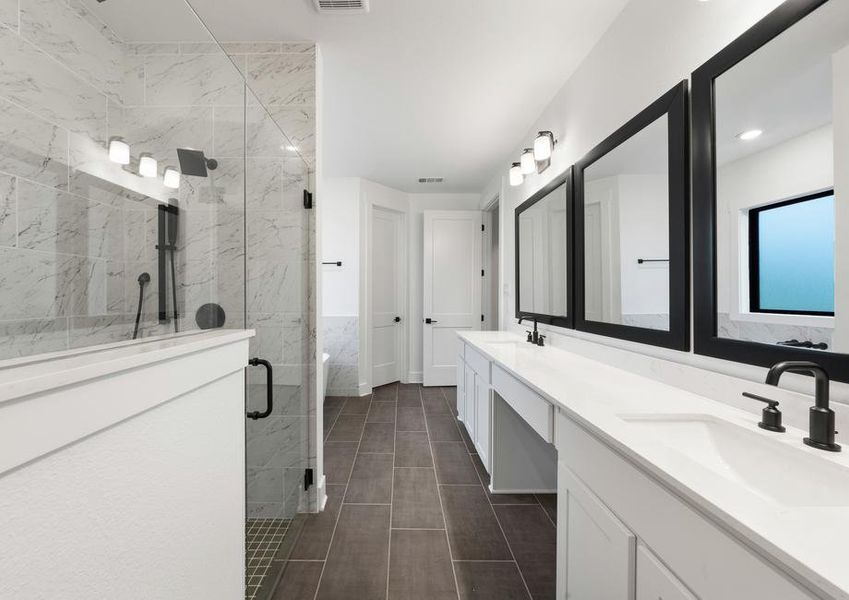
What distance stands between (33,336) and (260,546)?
1409mm

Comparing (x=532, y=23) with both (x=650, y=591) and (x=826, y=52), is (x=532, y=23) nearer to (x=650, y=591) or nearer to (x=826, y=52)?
(x=826, y=52)

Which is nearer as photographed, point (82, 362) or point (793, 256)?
point (82, 362)

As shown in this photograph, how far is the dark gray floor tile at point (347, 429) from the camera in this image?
302 centimetres

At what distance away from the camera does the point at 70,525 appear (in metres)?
0.53

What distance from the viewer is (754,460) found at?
875 millimetres

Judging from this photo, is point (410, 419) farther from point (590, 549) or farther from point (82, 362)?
point (82, 362)

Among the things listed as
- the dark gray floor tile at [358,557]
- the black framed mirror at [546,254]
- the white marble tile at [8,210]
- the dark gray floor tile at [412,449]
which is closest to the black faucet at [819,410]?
the black framed mirror at [546,254]

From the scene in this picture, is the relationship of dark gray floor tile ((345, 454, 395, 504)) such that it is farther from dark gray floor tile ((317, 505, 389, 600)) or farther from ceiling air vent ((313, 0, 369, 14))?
ceiling air vent ((313, 0, 369, 14))

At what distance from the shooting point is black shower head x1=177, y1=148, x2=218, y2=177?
1.14 meters

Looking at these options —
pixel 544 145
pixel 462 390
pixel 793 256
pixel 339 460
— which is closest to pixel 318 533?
pixel 339 460

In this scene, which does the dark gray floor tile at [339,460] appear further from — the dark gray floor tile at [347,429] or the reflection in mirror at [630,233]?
the reflection in mirror at [630,233]

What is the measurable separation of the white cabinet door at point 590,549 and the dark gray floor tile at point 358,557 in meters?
0.79

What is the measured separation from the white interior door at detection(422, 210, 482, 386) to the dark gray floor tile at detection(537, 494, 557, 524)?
8.14 ft

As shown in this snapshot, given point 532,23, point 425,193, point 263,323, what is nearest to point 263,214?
point 263,323
